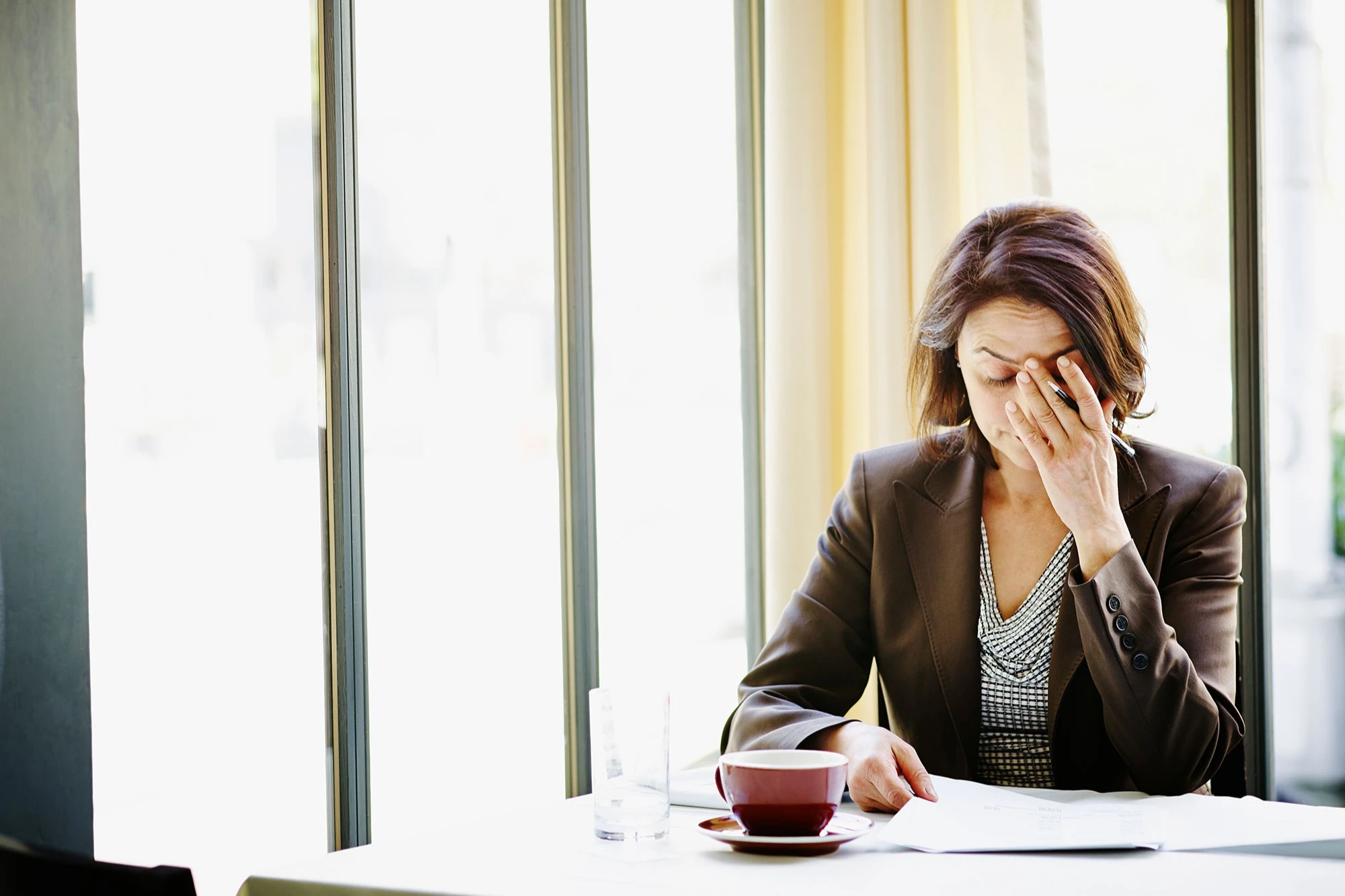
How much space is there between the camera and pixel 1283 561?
2418 mm

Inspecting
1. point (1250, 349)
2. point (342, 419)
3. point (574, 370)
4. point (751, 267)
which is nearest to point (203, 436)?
point (342, 419)

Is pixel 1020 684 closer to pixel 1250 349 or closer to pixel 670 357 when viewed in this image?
pixel 1250 349

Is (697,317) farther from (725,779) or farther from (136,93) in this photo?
(725,779)

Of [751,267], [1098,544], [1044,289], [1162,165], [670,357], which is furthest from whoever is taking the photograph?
[751,267]

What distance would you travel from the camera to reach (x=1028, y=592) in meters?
1.59

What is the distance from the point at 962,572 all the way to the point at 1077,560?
0.14 meters

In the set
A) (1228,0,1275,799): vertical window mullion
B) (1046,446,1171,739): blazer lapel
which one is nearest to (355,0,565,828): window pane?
(1046,446,1171,739): blazer lapel

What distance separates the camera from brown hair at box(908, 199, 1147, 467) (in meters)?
1.55

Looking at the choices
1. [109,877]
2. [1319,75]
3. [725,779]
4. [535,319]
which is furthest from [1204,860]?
[1319,75]

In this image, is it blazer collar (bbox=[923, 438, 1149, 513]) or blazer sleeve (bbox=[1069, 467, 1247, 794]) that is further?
blazer collar (bbox=[923, 438, 1149, 513])

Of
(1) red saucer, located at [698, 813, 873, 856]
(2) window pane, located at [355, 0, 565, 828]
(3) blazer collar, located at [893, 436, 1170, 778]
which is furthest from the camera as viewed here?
(2) window pane, located at [355, 0, 565, 828]

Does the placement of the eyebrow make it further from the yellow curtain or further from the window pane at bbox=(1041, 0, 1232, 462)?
the yellow curtain

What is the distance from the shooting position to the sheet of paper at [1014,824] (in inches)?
38.8

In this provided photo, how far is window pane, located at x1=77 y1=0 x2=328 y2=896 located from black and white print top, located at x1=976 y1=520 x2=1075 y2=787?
3.18 ft
